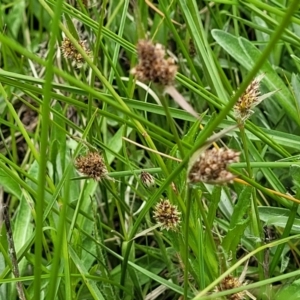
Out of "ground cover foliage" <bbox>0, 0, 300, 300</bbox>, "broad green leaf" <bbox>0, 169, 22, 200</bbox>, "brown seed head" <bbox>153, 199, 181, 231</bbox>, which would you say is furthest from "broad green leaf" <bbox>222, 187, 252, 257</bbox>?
"broad green leaf" <bbox>0, 169, 22, 200</bbox>

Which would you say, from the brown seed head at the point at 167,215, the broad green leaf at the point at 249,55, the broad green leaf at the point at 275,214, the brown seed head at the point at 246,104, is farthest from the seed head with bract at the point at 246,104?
the broad green leaf at the point at 249,55

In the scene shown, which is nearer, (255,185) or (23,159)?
(255,185)

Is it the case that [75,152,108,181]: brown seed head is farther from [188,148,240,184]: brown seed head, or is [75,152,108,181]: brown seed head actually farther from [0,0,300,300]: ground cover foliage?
[188,148,240,184]: brown seed head

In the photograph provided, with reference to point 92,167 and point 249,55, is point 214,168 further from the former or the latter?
point 249,55

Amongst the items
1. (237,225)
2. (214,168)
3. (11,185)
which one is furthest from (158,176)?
(214,168)

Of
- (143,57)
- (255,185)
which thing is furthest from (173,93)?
(255,185)

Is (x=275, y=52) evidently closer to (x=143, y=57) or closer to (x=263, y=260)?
(x=263, y=260)
